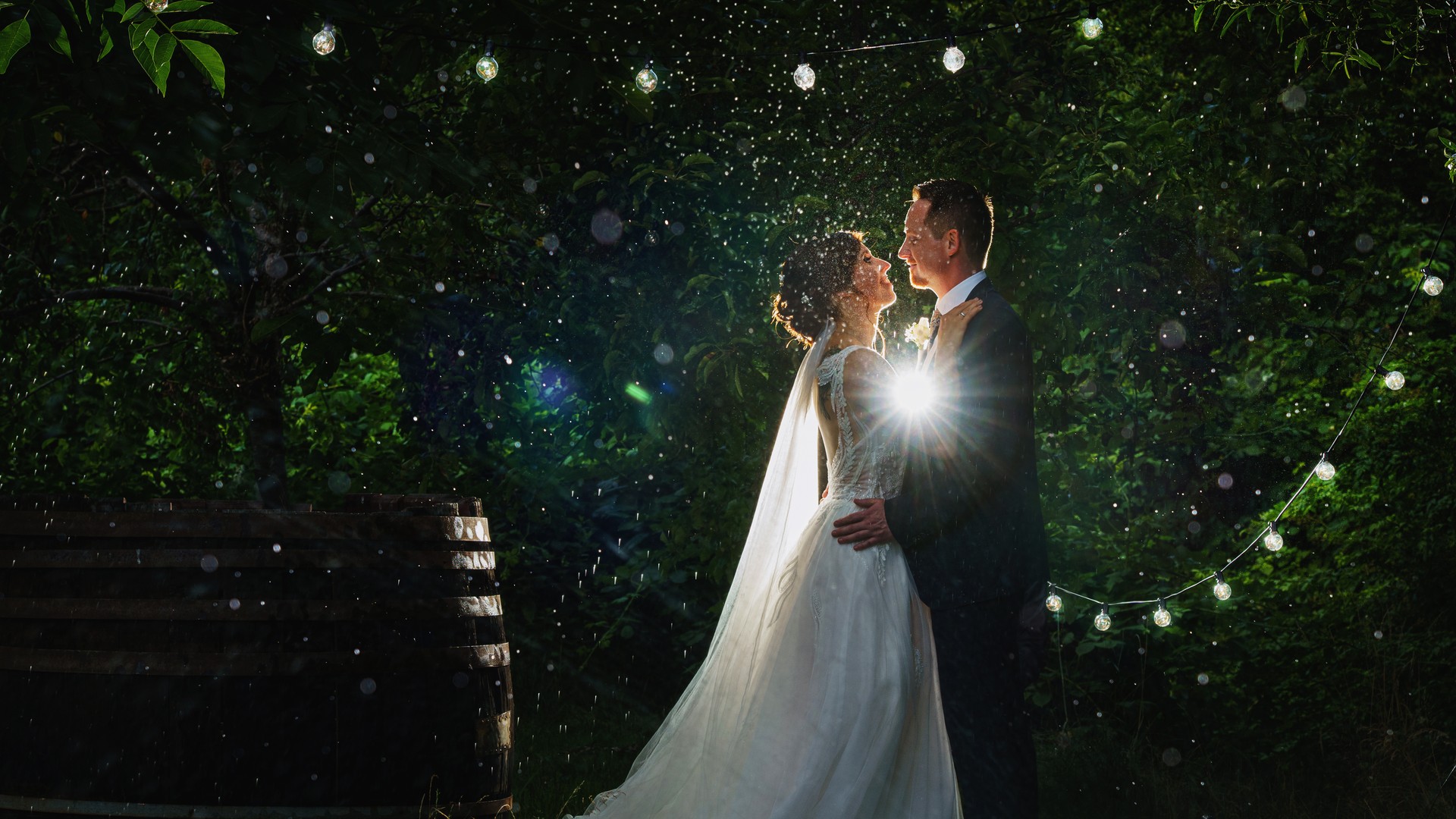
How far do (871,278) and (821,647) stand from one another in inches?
45.6

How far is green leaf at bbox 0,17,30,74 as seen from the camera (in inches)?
85.7

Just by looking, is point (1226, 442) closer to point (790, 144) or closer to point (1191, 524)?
point (1191, 524)

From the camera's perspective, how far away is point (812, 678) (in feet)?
→ 10.6

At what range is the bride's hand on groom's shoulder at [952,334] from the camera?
126 inches

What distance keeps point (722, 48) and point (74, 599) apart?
318cm

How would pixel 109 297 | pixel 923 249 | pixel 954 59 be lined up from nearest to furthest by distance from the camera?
pixel 923 249 < pixel 954 59 < pixel 109 297

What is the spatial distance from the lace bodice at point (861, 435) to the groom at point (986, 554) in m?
0.24

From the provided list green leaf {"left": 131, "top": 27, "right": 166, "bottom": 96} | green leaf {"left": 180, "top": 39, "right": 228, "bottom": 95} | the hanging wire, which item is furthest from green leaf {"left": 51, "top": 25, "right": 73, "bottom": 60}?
the hanging wire

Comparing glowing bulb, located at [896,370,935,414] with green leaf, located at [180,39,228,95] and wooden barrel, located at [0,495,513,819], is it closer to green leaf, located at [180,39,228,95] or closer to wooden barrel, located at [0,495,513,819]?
wooden barrel, located at [0,495,513,819]

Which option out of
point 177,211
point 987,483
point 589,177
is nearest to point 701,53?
point 589,177

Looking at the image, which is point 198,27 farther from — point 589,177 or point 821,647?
point 589,177

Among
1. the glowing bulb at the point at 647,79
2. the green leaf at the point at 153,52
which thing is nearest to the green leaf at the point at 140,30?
the green leaf at the point at 153,52

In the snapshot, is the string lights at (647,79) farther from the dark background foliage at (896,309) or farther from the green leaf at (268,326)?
the green leaf at (268,326)

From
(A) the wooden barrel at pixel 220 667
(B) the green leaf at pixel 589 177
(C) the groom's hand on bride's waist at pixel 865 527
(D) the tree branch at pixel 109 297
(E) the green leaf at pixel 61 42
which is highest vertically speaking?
(B) the green leaf at pixel 589 177
